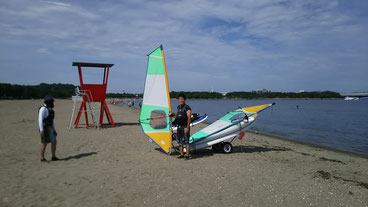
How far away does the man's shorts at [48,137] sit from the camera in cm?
616

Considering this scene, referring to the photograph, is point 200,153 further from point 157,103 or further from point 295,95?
point 295,95

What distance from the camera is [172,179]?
5.23 m

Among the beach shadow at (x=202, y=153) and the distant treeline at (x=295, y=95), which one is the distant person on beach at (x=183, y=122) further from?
the distant treeline at (x=295, y=95)

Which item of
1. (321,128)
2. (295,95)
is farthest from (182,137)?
(295,95)

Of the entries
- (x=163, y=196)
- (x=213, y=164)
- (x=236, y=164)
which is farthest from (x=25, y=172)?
(x=236, y=164)

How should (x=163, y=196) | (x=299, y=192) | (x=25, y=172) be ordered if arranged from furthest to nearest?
(x=25, y=172), (x=299, y=192), (x=163, y=196)

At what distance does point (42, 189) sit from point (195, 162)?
3.73 metres

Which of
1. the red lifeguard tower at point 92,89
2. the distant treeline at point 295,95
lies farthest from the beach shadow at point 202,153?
the distant treeline at point 295,95

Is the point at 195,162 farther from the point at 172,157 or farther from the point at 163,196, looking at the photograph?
the point at 163,196

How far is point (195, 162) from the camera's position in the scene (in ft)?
21.9

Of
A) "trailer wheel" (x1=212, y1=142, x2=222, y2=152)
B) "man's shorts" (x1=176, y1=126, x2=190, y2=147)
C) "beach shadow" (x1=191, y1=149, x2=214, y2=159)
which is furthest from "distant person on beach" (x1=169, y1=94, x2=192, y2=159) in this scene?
"trailer wheel" (x1=212, y1=142, x2=222, y2=152)

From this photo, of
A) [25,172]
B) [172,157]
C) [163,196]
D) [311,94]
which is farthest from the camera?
Result: [311,94]

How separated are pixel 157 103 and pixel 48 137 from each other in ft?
10.3

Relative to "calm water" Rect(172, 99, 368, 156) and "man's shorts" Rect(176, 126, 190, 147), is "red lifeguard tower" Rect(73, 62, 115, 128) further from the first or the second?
"calm water" Rect(172, 99, 368, 156)
